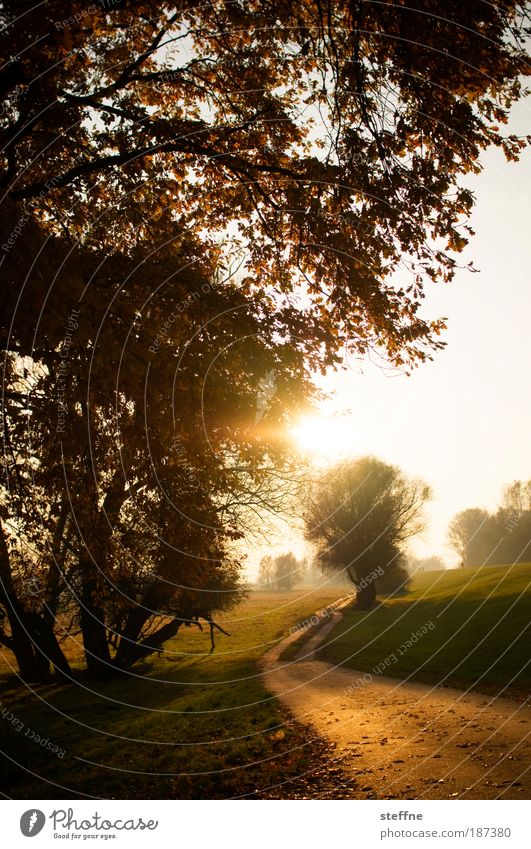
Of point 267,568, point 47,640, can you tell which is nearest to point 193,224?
point 47,640

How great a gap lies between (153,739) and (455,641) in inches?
806

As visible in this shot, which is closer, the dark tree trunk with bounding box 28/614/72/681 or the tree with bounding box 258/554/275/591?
the dark tree trunk with bounding box 28/614/72/681

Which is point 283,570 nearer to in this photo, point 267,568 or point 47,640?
point 267,568

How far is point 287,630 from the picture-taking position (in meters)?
46.2

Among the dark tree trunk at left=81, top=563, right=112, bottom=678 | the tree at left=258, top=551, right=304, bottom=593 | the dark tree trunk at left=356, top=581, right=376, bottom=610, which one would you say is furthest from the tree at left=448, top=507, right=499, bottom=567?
the dark tree trunk at left=81, top=563, right=112, bottom=678

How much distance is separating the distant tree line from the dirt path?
85064mm

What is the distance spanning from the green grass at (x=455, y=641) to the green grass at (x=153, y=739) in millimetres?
7600

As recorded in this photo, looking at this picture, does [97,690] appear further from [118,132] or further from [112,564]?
[118,132]

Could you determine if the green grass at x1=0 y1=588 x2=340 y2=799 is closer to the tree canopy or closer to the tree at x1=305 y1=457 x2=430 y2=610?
the tree canopy

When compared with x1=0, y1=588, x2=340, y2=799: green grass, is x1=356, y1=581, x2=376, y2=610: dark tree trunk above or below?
below

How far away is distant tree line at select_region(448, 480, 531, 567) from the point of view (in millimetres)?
108250

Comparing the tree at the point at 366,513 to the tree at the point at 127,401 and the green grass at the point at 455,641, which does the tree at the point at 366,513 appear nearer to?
the green grass at the point at 455,641

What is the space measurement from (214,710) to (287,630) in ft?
101
